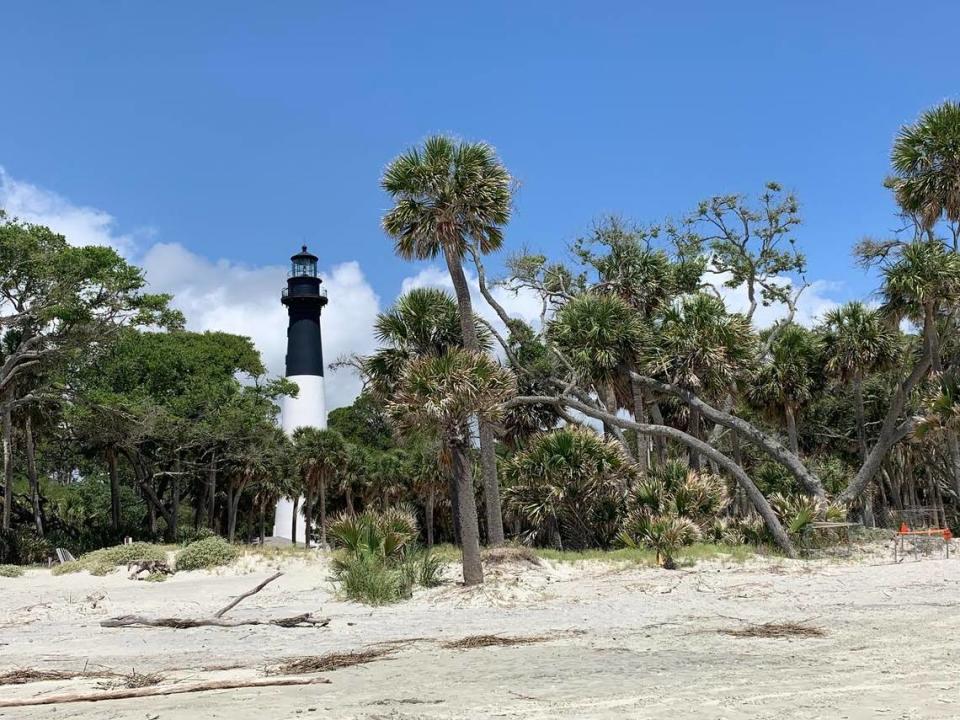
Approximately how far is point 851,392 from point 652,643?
2921cm

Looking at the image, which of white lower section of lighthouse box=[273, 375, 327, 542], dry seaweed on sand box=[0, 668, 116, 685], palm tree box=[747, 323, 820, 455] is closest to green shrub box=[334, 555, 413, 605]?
dry seaweed on sand box=[0, 668, 116, 685]

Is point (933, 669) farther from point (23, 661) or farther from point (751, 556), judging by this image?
point (751, 556)

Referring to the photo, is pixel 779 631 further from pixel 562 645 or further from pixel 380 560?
pixel 380 560

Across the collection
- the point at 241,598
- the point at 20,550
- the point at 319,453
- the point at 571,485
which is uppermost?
the point at 319,453

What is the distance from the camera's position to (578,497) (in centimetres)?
2475

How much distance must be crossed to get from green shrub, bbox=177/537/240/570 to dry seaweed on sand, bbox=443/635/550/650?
42.7 feet

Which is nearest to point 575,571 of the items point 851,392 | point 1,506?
point 851,392

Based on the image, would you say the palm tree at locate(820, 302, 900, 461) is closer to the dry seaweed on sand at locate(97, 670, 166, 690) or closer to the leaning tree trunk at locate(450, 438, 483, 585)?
the leaning tree trunk at locate(450, 438, 483, 585)

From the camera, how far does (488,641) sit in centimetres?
1110

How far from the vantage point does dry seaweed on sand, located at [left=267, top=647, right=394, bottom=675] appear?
9320 mm

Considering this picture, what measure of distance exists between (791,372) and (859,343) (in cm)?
230

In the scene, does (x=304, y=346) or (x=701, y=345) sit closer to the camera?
(x=701, y=345)

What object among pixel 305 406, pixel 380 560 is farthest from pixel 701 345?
pixel 305 406

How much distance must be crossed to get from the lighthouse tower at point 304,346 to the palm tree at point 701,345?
1014 inches
